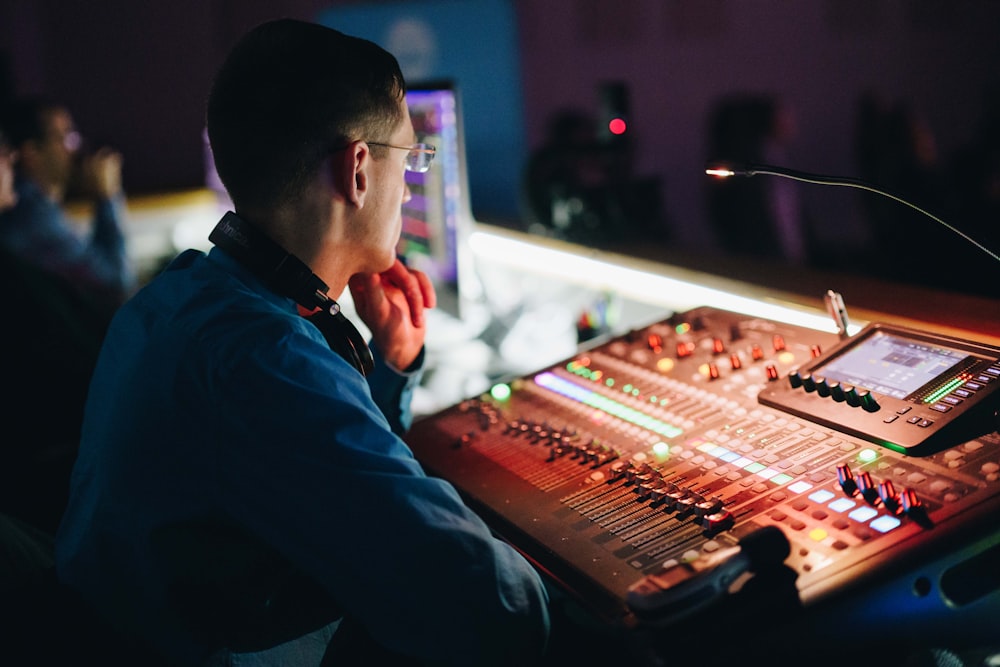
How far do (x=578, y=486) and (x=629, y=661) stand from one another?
0.96 feet

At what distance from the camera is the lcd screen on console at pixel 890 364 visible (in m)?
1.09

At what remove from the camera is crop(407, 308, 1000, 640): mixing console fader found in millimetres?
863

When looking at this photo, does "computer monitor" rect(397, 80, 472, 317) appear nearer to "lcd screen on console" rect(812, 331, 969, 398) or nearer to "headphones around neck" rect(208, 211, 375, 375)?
"headphones around neck" rect(208, 211, 375, 375)

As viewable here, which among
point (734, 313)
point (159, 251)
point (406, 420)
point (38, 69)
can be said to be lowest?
point (159, 251)

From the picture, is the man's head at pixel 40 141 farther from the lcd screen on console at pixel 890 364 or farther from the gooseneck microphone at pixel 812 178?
the lcd screen on console at pixel 890 364

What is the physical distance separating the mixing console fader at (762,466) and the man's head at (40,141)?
312 centimetres

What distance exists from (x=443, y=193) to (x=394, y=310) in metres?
0.61

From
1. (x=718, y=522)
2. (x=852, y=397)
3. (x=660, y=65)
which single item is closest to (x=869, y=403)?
(x=852, y=397)

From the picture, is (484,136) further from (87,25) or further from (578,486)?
(87,25)

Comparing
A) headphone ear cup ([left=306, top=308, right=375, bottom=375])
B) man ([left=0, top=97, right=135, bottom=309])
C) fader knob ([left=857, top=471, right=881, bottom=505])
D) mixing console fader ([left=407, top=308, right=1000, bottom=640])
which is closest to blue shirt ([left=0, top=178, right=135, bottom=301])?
man ([left=0, top=97, right=135, bottom=309])

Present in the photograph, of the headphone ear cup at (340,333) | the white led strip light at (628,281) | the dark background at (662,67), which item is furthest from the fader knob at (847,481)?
the dark background at (662,67)

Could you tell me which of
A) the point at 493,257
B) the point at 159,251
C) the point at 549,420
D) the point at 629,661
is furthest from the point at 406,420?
the point at 159,251

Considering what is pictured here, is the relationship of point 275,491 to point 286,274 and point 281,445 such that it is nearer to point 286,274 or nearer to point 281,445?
point 281,445

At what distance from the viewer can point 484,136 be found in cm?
279
